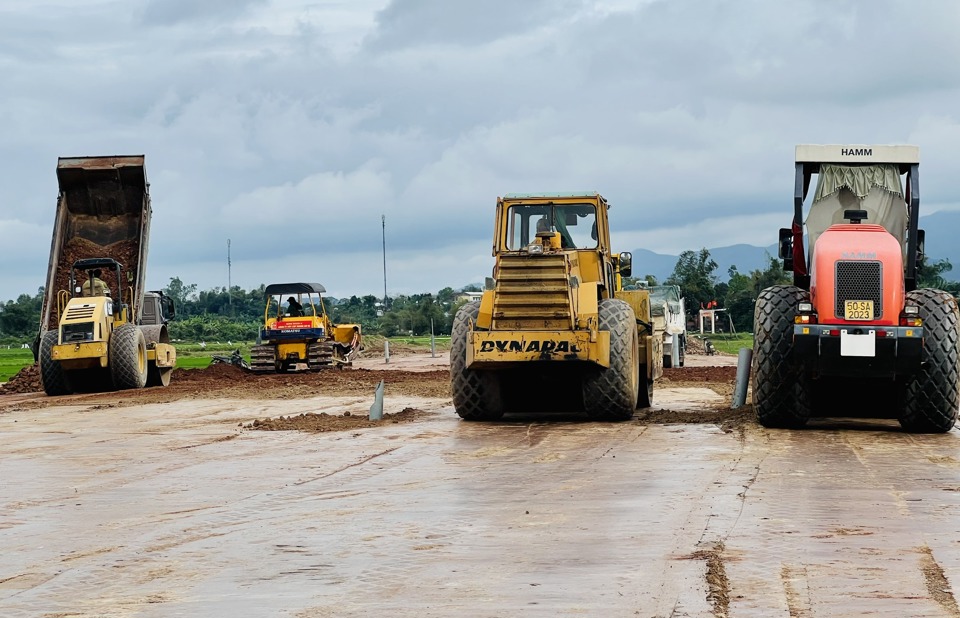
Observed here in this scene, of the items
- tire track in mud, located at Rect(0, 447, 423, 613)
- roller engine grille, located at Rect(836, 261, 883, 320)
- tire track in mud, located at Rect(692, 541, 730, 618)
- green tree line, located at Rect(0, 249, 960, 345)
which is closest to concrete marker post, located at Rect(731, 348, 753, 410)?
roller engine grille, located at Rect(836, 261, 883, 320)

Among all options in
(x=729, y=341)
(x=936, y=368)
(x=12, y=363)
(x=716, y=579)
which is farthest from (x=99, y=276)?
(x=729, y=341)

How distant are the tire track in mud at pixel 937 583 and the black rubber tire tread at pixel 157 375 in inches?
979

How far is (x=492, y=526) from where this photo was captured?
28.5 ft

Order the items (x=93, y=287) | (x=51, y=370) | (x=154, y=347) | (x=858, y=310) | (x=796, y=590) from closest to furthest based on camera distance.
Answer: (x=796, y=590) < (x=858, y=310) < (x=51, y=370) < (x=93, y=287) < (x=154, y=347)

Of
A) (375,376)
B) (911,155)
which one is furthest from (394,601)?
(375,376)

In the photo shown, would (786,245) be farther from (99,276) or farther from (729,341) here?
(729,341)

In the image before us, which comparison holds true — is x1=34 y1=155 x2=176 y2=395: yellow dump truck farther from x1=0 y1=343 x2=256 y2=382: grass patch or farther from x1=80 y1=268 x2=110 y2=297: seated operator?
x1=0 y1=343 x2=256 y2=382: grass patch

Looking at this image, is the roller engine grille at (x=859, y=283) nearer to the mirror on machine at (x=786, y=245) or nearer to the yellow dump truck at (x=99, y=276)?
the mirror on machine at (x=786, y=245)

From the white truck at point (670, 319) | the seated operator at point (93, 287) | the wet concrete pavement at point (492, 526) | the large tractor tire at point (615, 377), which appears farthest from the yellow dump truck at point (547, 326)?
the white truck at point (670, 319)

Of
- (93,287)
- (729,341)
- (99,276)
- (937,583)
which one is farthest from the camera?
(729,341)

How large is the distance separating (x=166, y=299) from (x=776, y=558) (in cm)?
2780

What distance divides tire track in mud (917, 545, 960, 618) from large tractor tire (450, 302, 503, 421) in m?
9.81

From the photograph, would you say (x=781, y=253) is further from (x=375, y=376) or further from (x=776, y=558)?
(x=375, y=376)

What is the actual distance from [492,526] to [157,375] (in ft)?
76.1
